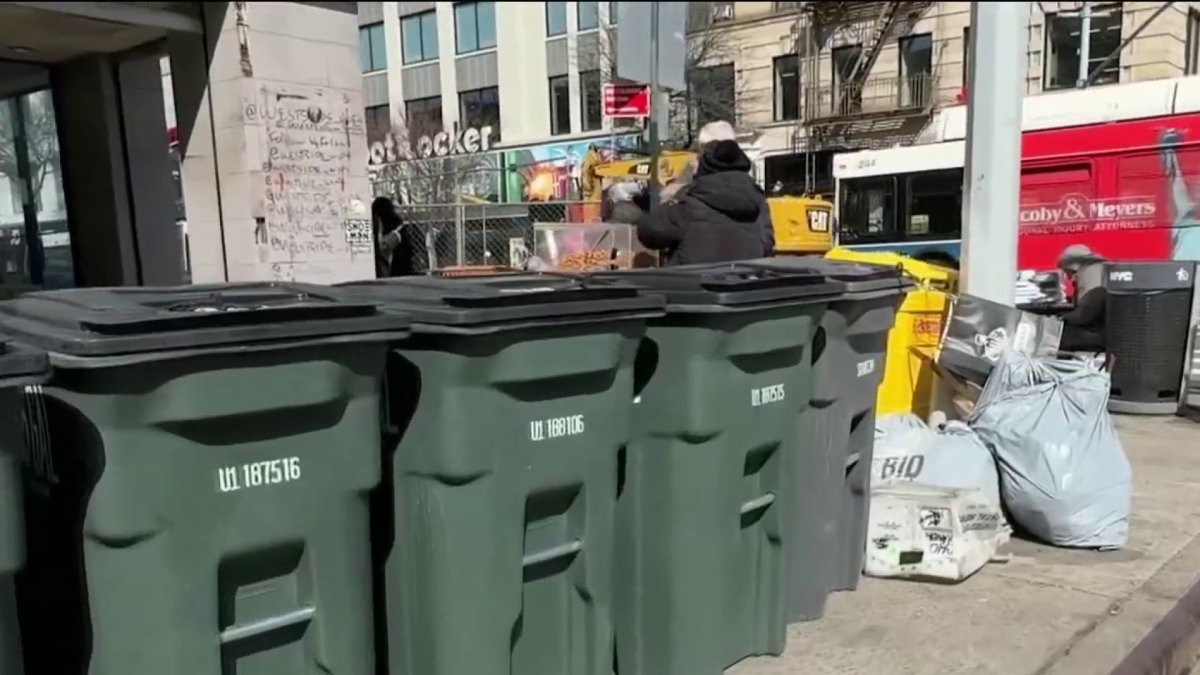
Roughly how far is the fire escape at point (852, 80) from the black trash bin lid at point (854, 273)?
21683 mm

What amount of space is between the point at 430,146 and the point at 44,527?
116 ft

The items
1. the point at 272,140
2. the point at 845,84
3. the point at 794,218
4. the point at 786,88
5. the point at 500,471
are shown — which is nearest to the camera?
the point at 500,471

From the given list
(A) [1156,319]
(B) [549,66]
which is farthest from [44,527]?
(B) [549,66]

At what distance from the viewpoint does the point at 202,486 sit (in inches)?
80.1

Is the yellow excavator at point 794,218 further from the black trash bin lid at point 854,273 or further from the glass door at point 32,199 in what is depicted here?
the black trash bin lid at point 854,273

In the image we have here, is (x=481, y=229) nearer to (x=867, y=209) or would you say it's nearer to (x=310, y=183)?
(x=867, y=209)

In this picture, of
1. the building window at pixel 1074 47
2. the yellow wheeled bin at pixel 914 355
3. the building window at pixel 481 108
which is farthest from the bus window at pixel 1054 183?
the building window at pixel 481 108

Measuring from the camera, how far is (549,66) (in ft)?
113

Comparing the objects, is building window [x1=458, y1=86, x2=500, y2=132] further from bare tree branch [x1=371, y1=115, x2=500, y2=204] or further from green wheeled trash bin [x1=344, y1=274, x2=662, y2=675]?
green wheeled trash bin [x1=344, y1=274, x2=662, y2=675]

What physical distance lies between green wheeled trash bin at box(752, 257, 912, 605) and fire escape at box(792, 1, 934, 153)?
21.9m

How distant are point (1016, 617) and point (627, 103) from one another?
20.1 ft

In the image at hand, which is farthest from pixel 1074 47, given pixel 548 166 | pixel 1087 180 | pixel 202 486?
pixel 202 486

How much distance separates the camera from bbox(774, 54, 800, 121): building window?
1081 inches

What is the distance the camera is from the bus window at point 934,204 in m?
14.6
